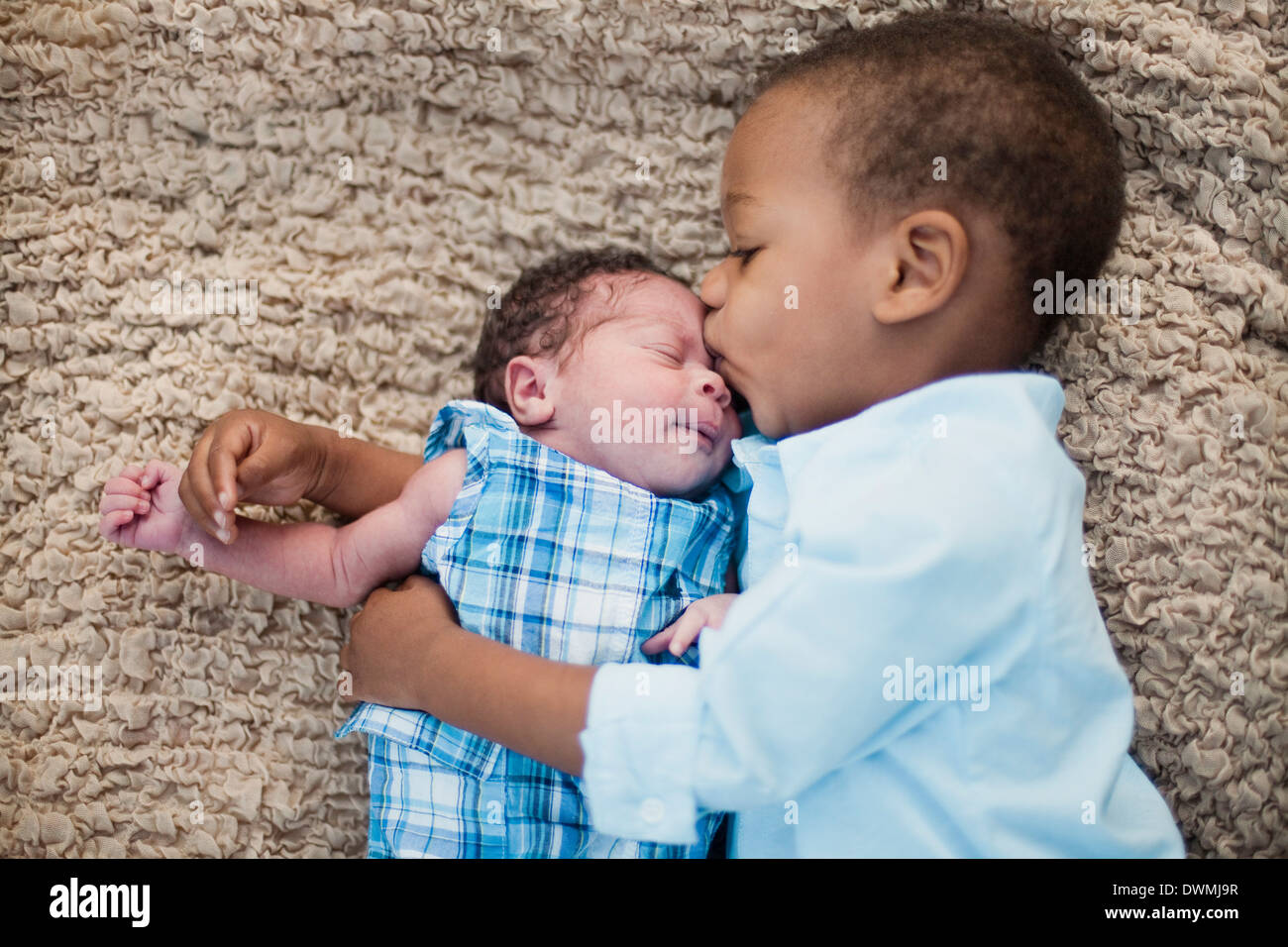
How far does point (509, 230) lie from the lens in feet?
6.03

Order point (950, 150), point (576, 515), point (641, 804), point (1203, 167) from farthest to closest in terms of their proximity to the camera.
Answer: point (1203, 167)
point (576, 515)
point (950, 150)
point (641, 804)

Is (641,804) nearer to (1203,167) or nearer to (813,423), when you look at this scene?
(813,423)

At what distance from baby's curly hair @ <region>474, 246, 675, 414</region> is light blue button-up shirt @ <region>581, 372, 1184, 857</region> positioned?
1.35 feet

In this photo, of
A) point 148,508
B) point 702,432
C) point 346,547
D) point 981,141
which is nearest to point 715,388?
point 702,432

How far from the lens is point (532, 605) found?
1473 millimetres

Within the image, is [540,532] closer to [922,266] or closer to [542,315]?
[542,315]

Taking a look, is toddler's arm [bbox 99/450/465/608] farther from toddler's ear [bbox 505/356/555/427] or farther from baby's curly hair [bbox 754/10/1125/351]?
baby's curly hair [bbox 754/10/1125/351]

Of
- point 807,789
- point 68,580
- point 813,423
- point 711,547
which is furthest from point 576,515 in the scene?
point 68,580

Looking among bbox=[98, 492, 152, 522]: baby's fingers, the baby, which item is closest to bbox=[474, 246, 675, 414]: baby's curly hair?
the baby

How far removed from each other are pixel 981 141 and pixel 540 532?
2.34 feet

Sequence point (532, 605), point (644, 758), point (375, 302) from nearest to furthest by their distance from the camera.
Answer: point (644, 758) < point (532, 605) < point (375, 302)

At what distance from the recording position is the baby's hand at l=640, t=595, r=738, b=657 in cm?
140

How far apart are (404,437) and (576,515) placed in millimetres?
433

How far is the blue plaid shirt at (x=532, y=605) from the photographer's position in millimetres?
1454
